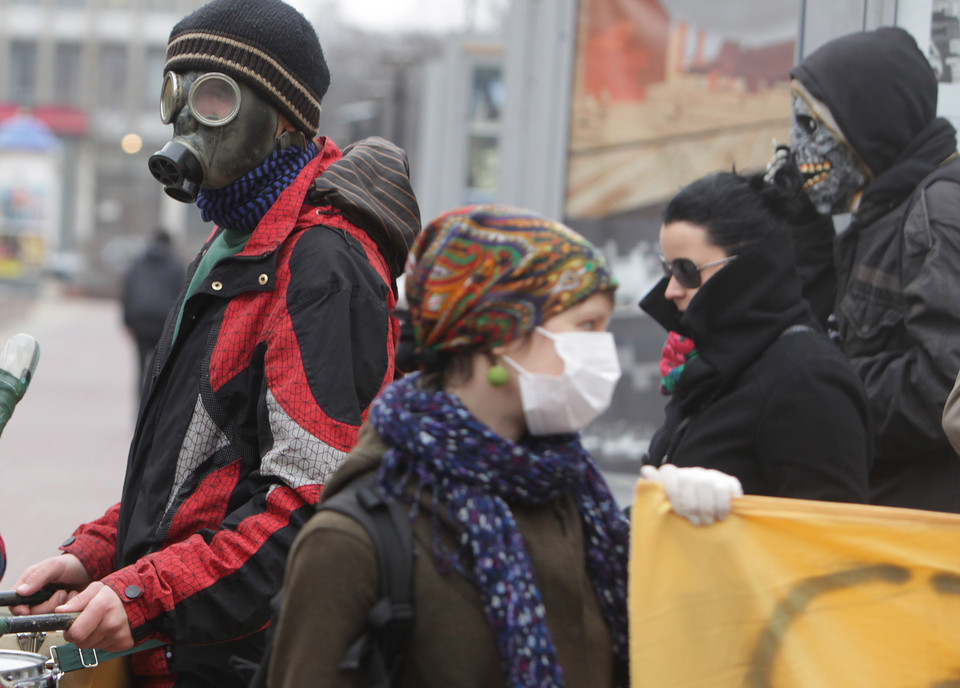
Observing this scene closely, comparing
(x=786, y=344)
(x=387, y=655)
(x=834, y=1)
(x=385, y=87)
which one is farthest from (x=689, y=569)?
(x=385, y=87)

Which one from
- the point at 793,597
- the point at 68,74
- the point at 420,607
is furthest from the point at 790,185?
the point at 68,74

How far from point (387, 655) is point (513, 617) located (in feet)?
0.63

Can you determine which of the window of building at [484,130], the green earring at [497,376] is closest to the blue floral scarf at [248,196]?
the green earring at [497,376]

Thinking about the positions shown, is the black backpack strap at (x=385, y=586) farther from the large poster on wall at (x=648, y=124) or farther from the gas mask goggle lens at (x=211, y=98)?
the large poster on wall at (x=648, y=124)

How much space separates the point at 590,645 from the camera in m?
2.00

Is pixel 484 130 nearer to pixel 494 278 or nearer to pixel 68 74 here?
Result: pixel 494 278

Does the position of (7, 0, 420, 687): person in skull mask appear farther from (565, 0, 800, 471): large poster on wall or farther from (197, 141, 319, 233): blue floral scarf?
(565, 0, 800, 471): large poster on wall

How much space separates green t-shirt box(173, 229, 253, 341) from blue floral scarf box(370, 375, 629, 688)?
0.77m

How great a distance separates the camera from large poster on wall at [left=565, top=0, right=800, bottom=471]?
20.2 ft

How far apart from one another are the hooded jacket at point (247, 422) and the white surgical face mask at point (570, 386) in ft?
1.70

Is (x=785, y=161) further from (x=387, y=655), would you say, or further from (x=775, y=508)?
(x=387, y=655)

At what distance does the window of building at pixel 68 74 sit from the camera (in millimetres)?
66188

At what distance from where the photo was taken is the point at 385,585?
1830 millimetres

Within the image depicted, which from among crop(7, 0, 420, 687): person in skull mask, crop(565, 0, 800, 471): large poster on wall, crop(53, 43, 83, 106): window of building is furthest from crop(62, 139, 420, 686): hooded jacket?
crop(53, 43, 83, 106): window of building
